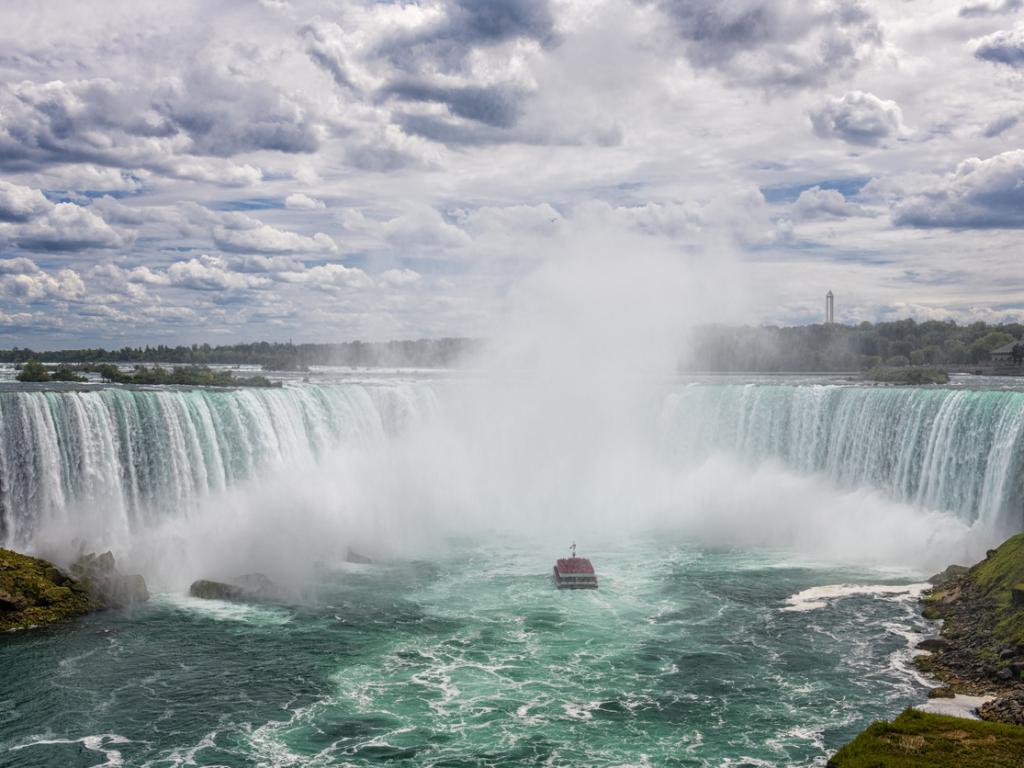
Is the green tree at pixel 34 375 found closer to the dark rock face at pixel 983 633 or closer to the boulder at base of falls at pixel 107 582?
the boulder at base of falls at pixel 107 582

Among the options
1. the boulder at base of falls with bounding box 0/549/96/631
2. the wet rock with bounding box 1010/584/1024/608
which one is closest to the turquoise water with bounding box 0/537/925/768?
the boulder at base of falls with bounding box 0/549/96/631

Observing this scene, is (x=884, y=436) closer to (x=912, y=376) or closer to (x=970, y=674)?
(x=970, y=674)

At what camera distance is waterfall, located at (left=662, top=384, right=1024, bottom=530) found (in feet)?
116

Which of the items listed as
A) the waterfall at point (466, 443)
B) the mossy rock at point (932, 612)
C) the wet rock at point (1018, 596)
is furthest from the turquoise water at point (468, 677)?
the waterfall at point (466, 443)

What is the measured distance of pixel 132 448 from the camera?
3400 centimetres

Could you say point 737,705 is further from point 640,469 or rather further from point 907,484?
point 640,469

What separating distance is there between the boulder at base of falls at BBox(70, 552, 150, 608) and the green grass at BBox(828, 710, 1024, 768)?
2209 cm

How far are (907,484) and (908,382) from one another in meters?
25.8

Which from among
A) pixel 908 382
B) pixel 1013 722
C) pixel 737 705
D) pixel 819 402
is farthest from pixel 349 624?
pixel 908 382

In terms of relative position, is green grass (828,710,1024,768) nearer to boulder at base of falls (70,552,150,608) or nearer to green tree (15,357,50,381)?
boulder at base of falls (70,552,150,608)

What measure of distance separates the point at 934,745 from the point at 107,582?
24.0m

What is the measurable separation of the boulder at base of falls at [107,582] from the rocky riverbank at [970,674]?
2208 cm

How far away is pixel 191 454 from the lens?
1423 inches

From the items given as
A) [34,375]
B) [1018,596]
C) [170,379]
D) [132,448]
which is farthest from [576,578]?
[34,375]
